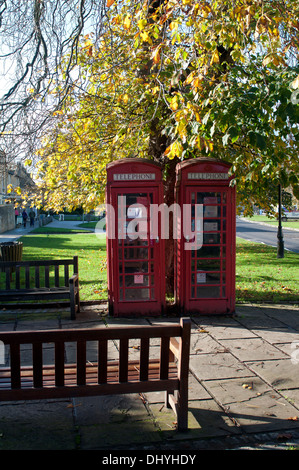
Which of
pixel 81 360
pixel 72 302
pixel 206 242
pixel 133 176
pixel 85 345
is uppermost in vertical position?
pixel 133 176

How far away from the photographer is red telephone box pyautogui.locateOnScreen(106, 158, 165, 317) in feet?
24.0

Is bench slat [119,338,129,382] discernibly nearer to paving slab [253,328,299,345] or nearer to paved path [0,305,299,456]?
paved path [0,305,299,456]

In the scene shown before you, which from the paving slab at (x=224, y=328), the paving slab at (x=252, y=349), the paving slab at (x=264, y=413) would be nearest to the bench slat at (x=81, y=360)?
the paving slab at (x=264, y=413)

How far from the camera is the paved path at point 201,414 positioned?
11.7ft

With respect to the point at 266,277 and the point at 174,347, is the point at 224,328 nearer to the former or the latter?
the point at 174,347

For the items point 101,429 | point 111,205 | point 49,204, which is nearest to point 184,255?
point 111,205

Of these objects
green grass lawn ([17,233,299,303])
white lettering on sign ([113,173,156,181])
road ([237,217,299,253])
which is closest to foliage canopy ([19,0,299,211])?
white lettering on sign ([113,173,156,181])

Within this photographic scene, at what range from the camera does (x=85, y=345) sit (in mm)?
3643

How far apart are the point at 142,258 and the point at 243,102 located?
9.74 ft

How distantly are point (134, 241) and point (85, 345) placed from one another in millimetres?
3984

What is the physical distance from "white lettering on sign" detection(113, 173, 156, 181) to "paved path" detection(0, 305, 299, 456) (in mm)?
2833

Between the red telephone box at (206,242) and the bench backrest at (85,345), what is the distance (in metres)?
3.79

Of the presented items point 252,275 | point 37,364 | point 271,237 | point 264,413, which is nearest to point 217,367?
point 264,413
